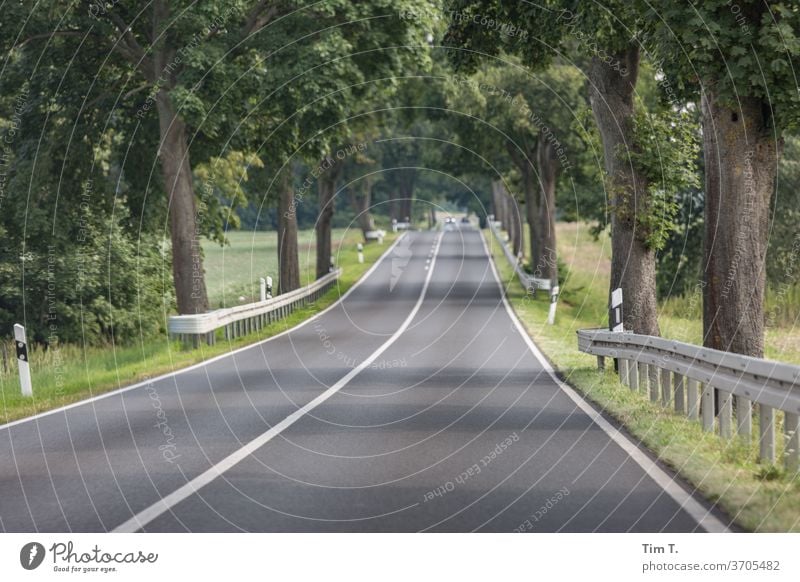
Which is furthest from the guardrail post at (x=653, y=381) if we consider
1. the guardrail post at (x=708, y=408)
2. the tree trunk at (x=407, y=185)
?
the tree trunk at (x=407, y=185)

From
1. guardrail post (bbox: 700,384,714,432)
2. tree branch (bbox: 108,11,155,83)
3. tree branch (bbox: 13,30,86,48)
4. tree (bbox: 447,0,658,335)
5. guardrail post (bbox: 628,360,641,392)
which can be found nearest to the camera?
guardrail post (bbox: 700,384,714,432)

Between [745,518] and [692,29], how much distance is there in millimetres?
6521

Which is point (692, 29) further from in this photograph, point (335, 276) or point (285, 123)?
point (335, 276)

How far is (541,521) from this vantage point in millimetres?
7047

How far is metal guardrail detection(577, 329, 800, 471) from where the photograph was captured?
8.71 m

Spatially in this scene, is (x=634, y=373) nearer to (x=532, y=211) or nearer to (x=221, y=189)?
(x=221, y=189)

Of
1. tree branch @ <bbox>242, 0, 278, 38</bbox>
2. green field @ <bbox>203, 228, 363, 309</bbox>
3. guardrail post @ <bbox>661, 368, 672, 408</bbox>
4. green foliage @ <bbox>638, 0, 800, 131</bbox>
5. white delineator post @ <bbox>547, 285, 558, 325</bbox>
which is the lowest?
green field @ <bbox>203, 228, 363, 309</bbox>

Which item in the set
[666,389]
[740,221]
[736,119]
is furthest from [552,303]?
[736,119]

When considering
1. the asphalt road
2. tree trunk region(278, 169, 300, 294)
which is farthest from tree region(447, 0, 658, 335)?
tree trunk region(278, 169, 300, 294)

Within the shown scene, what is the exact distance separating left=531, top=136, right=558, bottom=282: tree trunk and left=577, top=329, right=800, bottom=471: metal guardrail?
27.3 m

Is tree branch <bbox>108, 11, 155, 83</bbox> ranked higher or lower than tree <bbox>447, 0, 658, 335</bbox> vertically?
higher

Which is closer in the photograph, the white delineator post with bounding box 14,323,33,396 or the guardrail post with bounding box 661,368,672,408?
the guardrail post with bounding box 661,368,672,408

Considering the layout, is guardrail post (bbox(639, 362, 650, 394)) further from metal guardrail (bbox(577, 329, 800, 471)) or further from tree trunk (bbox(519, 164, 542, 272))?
tree trunk (bbox(519, 164, 542, 272))

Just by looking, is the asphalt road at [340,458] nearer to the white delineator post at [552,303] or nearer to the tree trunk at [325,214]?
the white delineator post at [552,303]
